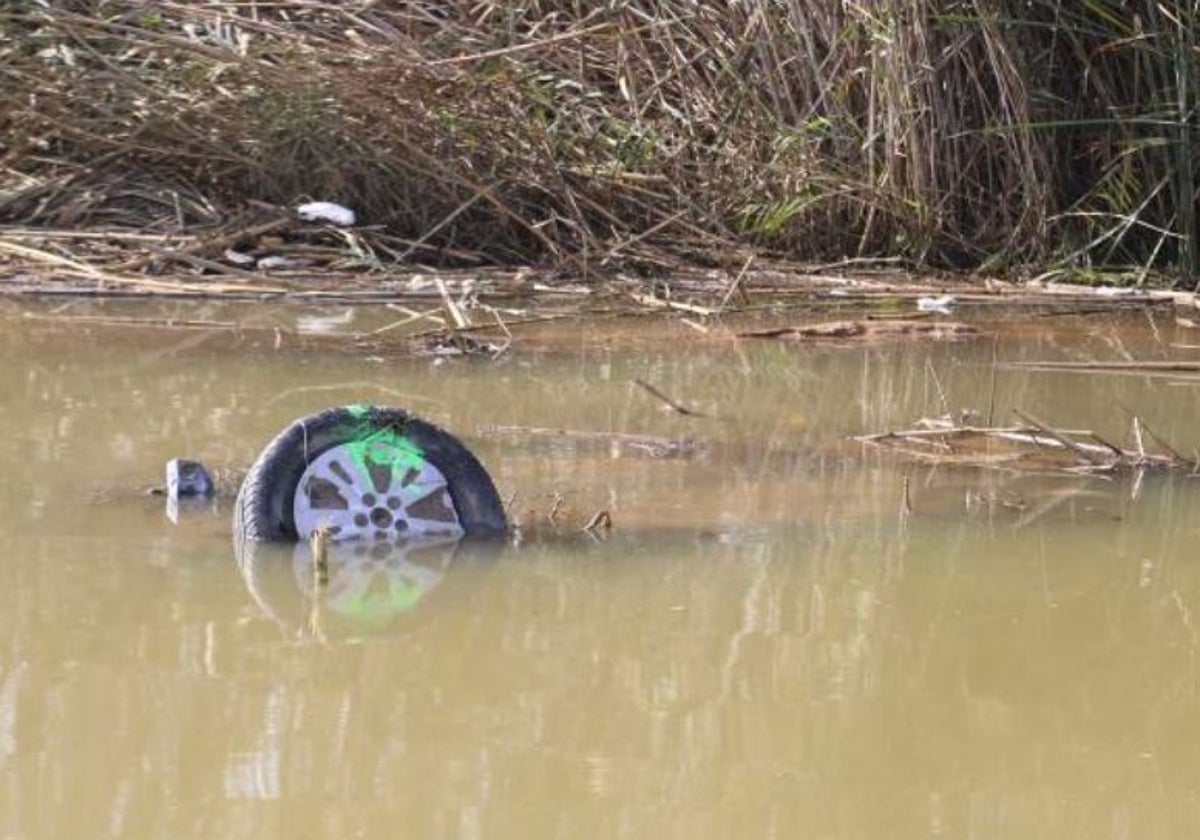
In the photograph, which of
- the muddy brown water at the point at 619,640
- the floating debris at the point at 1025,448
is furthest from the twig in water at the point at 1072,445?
the muddy brown water at the point at 619,640

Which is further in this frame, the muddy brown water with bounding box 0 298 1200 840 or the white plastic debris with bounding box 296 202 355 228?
the white plastic debris with bounding box 296 202 355 228

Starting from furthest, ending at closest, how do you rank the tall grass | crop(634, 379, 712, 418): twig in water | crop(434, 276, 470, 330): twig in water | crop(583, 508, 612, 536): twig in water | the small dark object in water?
the tall grass, crop(434, 276, 470, 330): twig in water, crop(634, 379, 712, 418): twig in water, the small dark object in water, crop(583, 508, 612, 536): twig in water

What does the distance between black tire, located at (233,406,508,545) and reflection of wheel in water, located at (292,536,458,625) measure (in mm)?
67

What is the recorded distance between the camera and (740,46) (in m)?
8.30

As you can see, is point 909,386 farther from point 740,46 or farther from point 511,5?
point 511,5

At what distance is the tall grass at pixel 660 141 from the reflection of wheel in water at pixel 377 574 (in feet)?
11.9

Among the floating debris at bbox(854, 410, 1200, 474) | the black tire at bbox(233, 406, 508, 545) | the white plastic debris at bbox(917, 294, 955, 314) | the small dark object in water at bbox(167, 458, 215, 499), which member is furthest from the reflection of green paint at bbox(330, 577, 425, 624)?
the white plastic debris at bbox(917, 294, 955, 314)

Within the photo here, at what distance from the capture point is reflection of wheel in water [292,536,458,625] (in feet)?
12.3

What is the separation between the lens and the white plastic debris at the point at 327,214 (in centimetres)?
783

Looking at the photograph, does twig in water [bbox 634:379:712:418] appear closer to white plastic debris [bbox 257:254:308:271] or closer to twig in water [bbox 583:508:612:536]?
twig in water [bbox 583:508:612:536]

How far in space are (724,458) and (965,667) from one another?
1.59 metres

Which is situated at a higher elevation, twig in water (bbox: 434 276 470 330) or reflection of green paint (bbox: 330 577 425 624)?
twig in water (bbox: 434 276 470 330)

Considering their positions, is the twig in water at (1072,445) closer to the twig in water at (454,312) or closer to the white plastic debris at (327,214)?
the twig in water at (454,312)

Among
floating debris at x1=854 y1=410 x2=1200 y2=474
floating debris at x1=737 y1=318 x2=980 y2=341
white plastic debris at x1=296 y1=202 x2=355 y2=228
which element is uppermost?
white plastic debris at x1=296 y1=202 x2=355 y2=228
